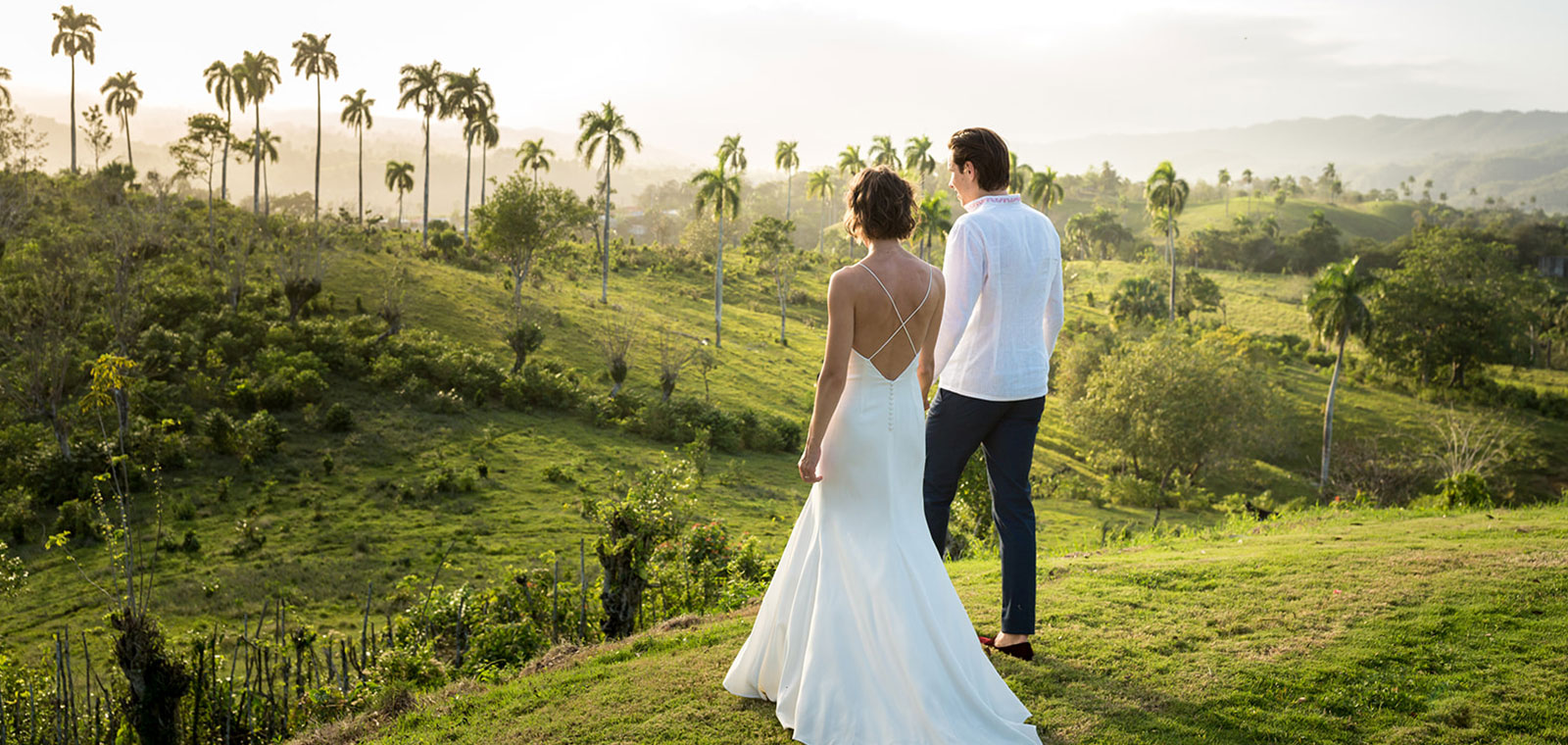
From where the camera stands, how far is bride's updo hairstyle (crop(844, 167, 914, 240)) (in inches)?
160

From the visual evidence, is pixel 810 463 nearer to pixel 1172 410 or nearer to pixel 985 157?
pixel 985 157

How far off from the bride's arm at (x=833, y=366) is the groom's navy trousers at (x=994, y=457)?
29.7 inches

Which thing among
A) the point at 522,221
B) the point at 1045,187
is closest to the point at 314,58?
the point at 522,221

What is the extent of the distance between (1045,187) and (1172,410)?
150 feet

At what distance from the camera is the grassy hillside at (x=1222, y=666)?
4.18 m

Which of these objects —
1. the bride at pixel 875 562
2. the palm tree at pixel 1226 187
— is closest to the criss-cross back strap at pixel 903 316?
the bride at pixel 875 562

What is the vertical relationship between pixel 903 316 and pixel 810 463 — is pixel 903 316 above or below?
above

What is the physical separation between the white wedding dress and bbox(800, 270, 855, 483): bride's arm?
0.13 meters

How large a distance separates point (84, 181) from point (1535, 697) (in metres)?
57.3

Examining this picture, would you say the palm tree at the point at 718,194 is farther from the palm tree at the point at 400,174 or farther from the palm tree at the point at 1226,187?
the palm tree at the point at 1226,187

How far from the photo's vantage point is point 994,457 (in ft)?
15.2

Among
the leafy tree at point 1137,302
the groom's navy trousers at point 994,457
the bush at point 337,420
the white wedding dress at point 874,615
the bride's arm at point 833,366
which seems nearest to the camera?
the white wedding dress at point 874,615

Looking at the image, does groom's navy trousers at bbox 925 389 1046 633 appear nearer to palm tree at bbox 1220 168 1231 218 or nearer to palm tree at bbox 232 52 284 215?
palm tree at bbox 232 52 284 215

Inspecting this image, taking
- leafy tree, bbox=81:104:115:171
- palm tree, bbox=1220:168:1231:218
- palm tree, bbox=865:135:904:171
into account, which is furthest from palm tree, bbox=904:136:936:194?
palm tree, bbox=1220:168:1231:218
